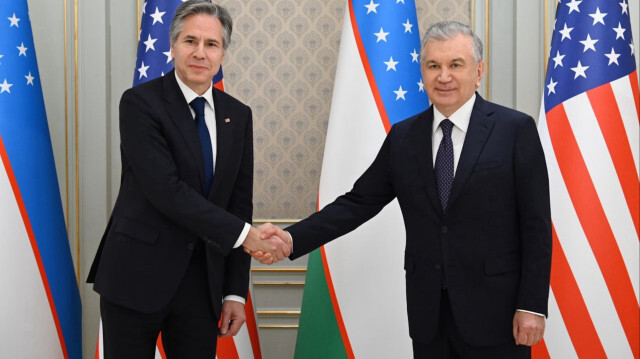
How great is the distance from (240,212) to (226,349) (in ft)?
2.26

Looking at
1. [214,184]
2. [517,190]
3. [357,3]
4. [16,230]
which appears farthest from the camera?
[357,3]

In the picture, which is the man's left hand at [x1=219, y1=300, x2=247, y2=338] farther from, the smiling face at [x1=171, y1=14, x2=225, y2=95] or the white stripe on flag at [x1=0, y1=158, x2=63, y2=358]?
the white stripe on flag at [x1=0, y1=158, x2=63, y2=358]

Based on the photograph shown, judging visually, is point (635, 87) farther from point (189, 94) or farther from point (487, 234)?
point (189, 94)

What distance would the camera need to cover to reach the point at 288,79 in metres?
3.00

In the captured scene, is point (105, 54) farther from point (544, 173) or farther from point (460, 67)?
point (544, 173)

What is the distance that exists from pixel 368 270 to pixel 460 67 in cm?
91

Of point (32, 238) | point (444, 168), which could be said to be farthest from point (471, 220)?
point (32, 238)

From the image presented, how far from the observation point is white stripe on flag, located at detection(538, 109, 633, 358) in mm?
2172

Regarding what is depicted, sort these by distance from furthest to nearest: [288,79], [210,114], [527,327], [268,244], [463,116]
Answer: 1. [288,79]
2. [268,244]
3. [210,114]
4. [463,116]
5. [527,327]

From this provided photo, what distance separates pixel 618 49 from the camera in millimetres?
2295

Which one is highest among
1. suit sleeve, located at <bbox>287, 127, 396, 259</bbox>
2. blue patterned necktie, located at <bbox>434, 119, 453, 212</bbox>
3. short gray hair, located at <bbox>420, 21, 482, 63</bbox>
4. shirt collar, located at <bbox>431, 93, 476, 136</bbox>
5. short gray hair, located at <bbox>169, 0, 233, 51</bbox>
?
short gray hair, located at <bbox>169, 0, 233, 51</bbox>

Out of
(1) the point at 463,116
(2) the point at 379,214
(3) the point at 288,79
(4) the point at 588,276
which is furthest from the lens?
(3) the point at 288,79

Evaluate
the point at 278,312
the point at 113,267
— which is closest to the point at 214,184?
the point at 113,267

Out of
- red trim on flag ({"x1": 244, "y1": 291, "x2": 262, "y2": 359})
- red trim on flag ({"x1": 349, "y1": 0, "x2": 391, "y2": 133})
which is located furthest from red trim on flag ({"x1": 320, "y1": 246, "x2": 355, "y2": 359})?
red trim on flag ({"x1": 349, "y1": 0, "x2": 391, "y2": 133})
